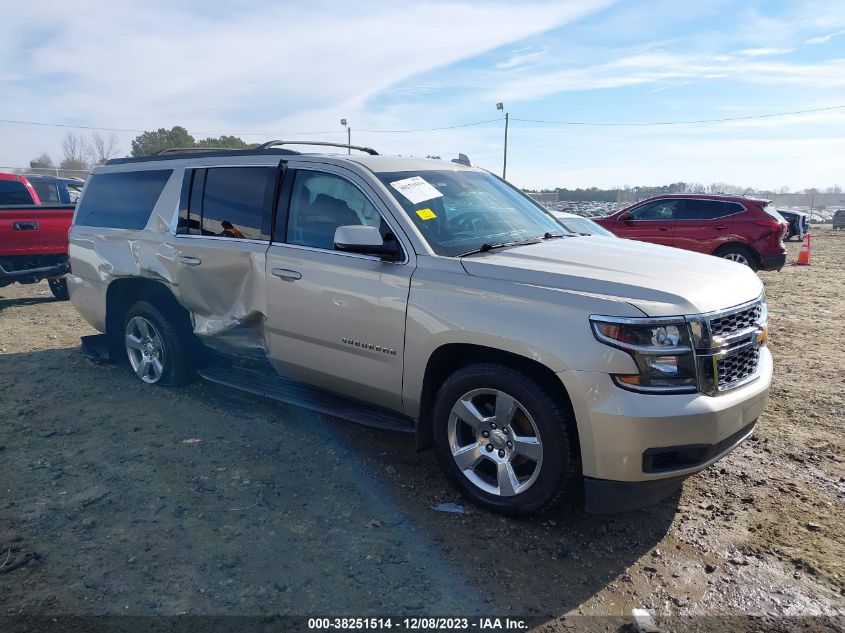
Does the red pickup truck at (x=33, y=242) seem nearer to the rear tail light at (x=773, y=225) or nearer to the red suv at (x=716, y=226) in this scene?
the red suv at (x=716, y=226)

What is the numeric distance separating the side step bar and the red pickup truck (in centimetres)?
524

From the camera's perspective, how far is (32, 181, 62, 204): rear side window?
11422 mm

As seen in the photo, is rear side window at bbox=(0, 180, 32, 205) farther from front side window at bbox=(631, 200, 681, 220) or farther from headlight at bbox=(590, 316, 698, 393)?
front side window at bbox=(631, 200, 681, 220)

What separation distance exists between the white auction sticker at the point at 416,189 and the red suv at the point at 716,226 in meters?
9.75

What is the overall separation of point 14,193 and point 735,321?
10762 millimetres

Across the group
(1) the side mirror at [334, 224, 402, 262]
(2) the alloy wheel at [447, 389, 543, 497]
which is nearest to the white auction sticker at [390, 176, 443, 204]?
(1) the side mirror at [334, 224, 402, 262]

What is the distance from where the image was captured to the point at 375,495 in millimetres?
3730

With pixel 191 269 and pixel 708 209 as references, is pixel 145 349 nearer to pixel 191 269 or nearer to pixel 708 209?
pixel 191 269

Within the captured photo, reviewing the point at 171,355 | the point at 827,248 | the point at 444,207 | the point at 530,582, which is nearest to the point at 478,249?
the point at 444,207

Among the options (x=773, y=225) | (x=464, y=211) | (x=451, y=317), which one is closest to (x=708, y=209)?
A: (x=773, y=225)

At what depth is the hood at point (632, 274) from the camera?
118 inches

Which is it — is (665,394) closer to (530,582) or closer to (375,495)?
(530,582)

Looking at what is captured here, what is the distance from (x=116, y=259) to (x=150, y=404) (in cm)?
132

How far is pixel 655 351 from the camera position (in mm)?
2887
